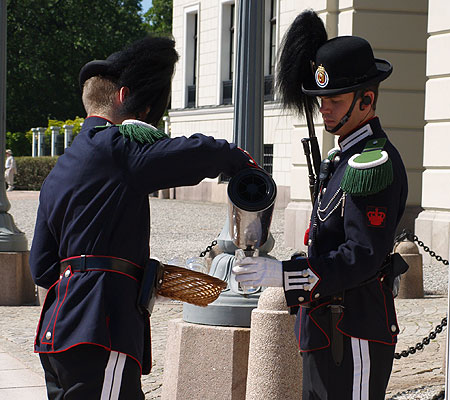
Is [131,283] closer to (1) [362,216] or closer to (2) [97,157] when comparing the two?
(2) [97,157]

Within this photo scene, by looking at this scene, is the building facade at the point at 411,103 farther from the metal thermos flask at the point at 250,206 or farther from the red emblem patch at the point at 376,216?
the red emblem patch at the point at 376,216

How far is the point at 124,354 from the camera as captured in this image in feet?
9.46

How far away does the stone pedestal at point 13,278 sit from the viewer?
9.00m

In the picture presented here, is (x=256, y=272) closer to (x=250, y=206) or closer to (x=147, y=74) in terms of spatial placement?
(x=250, y=206)

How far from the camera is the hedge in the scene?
Result: 37.3 meters

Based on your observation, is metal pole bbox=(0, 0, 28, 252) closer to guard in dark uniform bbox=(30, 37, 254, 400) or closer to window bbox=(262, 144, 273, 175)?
guard in dark uniform bbox=(30, 37, 254, 400)

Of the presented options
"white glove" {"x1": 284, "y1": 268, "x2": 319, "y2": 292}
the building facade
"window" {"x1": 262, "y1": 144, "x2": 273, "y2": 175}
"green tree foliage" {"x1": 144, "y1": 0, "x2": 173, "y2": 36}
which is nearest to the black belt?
"white glove" {"x1": 284, "y1": 268, "x2": 319, "y2": 292}

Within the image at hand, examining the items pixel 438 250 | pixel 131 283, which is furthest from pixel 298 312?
pixel 438 250

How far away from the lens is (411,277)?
356 inches

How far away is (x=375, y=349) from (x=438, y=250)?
30.3ft

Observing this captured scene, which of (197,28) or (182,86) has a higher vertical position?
(197,28)

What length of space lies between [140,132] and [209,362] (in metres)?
2.22

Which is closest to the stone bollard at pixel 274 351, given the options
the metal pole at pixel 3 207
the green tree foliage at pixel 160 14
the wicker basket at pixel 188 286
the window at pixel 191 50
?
the wicker basket at pixel 188 286

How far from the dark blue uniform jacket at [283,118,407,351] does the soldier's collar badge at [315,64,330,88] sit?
19cm
